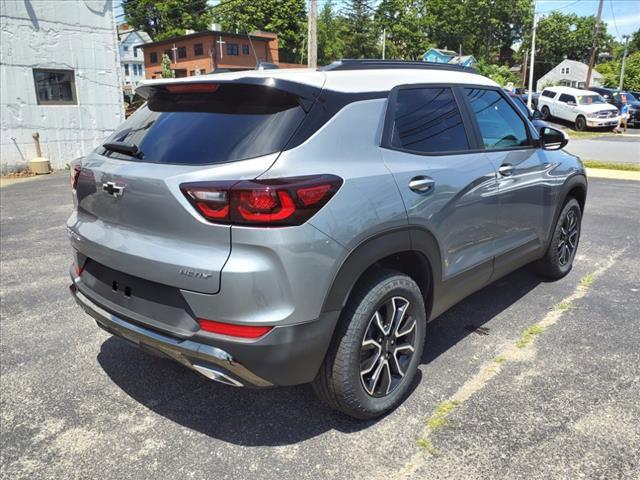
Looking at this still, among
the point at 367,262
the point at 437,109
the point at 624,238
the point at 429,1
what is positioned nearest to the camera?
the point at 367,262

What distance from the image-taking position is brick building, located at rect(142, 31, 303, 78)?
170ft

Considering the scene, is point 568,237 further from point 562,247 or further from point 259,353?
point 259,353

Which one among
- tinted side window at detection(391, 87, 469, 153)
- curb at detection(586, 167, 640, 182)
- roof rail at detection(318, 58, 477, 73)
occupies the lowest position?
curb at detection(586, 167, 640, 182)

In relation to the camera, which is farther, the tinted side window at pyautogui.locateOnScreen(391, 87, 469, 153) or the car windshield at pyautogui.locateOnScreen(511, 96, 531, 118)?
the car windshield at pyautogui.locateOnScreen(511, 96, 531, 118)

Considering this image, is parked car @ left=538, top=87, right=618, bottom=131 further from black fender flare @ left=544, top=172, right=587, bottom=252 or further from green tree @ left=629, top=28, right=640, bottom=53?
green tree @ left=629, top=28, right=640, bottom=53

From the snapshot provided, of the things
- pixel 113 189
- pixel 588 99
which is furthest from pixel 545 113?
pixel 113 189

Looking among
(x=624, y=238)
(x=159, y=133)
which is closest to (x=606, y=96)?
(x=624, y=238)

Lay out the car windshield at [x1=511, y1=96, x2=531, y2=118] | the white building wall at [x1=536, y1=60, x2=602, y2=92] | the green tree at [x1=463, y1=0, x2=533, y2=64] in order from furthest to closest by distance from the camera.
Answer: the white building wall at [x1=536, y1=60, x2=602, y2=92], the green tree at [x1=463, y1=0, x2=533, y2=64], the car windshield at [x1=511, y1=96, x2=531, y2=118]

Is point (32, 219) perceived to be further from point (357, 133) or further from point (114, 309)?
point (357, 133)

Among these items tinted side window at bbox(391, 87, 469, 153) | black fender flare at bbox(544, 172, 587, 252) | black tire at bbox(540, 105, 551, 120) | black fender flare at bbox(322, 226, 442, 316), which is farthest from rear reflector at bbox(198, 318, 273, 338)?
black tire at bbox(540, 105, 551, 120)

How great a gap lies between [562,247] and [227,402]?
344 centimetres

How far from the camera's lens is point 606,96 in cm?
3262

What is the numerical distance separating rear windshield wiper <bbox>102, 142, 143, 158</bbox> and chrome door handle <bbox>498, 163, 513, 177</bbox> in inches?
90.5

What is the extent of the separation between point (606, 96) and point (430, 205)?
35092 mm
